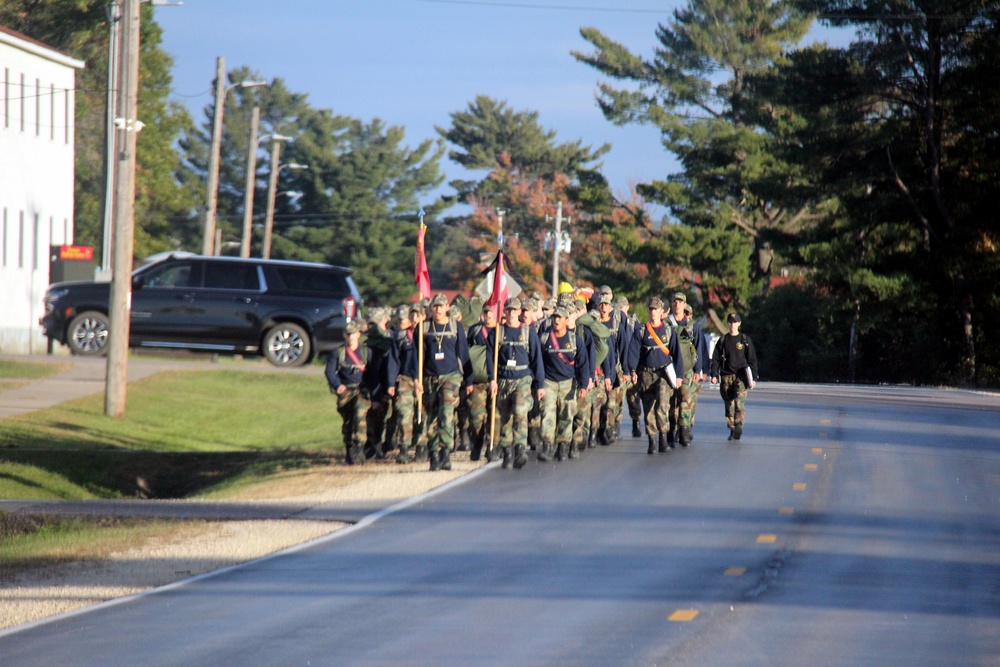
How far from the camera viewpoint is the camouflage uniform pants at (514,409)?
16.8 m

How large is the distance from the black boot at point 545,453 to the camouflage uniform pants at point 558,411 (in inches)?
3.2

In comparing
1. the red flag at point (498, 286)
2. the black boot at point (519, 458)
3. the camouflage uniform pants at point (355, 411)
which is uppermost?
the red flag at point (498, 286)

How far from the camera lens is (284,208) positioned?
287 feet

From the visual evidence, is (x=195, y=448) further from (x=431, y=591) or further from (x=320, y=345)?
(x=431, y=591)

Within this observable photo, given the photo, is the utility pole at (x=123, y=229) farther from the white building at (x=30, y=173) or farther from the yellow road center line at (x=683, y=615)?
the white building at (x=30, y=173)

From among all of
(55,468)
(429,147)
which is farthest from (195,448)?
(429,147)

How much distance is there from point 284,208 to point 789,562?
78277 mm

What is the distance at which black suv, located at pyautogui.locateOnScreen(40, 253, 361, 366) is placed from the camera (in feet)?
96.2

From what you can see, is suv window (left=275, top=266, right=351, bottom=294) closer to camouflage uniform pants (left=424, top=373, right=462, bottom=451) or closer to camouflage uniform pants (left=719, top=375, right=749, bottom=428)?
camouflage uniform pants (left=719, top=375, right=749, bottom=428)

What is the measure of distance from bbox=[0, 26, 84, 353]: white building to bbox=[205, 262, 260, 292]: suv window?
47.6 feet

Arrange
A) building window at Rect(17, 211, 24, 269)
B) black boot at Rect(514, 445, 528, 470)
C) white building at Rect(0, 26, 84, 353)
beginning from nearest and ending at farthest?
1. black boot at Rect(514, 445, 528, 470)
2. white building at Rect(0, 26, 84, 353)
3. building window at Rect(17, 211, 24, 269)

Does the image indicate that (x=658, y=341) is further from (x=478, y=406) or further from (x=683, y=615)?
(x=683, y=615)

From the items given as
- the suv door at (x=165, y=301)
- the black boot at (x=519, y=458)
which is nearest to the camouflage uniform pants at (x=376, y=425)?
the black boot at (x=519, y=458)

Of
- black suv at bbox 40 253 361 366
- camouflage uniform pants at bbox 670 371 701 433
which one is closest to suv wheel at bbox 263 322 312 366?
black suv at bbox 40 253 361 366
